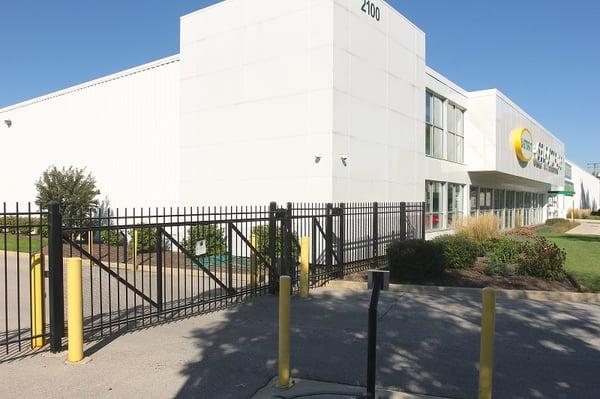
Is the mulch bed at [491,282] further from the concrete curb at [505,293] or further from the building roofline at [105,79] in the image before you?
the building roofline at [105,79]

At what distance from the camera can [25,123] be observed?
2441 centimetres

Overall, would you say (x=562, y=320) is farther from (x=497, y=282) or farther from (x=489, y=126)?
(x=489, y=126)

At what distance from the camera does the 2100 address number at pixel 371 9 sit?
48.1 feet

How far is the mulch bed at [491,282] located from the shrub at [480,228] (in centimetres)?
583

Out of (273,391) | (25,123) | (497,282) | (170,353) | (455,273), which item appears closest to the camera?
(273,391)

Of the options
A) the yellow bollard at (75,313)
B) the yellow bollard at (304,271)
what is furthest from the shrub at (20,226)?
the yellow bollard at (304,271)

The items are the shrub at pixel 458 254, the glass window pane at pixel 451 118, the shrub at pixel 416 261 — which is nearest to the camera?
the shrub at pixel 416 261

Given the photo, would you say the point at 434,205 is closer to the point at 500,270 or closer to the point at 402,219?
the point at 402,219

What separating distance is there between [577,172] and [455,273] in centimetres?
6285

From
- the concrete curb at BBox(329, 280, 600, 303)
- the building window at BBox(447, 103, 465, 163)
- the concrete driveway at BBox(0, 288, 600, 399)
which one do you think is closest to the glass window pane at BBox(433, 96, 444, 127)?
the building window at BBox(447, 103, 465, 163)

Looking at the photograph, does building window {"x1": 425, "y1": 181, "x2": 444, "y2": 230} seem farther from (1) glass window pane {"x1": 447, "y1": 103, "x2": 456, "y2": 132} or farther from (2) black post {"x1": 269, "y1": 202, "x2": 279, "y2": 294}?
(2) black post {"x1": 269, "y1": 202, "x2": 279, "y2": 294}

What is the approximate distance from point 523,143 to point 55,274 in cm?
2541

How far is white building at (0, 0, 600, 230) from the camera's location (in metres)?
13.6

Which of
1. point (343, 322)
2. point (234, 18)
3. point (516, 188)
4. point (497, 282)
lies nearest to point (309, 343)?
point (343, 322)
